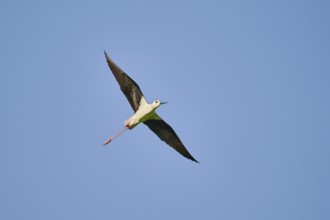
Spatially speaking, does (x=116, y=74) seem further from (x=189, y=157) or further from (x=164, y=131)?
(x=189, y=157)

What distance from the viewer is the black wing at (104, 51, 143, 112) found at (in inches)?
841

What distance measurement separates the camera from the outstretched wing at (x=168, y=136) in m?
22.4

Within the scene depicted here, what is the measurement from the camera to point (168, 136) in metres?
22.6

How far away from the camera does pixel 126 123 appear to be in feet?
70.1

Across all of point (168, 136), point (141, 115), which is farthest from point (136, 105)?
point (168, 136)

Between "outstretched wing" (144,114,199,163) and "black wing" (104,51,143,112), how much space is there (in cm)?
119

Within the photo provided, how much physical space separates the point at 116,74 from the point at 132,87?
0.84 metres

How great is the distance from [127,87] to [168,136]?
2777 millimetres

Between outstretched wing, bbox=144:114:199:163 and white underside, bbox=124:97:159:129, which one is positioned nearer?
white underside, bbox=124:97:159:129

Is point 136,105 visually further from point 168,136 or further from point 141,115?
point 168,136

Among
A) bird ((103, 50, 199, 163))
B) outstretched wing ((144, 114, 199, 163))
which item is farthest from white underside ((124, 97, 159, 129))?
outstretched wing ((144, 114, 199, 163))

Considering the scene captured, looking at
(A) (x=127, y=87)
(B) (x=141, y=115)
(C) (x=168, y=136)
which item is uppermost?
(A) (x=127, y=87)

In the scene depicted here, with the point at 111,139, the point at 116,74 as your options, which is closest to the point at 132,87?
the point at 116,74

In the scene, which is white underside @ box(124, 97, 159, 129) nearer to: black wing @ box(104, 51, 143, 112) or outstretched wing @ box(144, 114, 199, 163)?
black wing @ box(104, 51, 143, 112)
